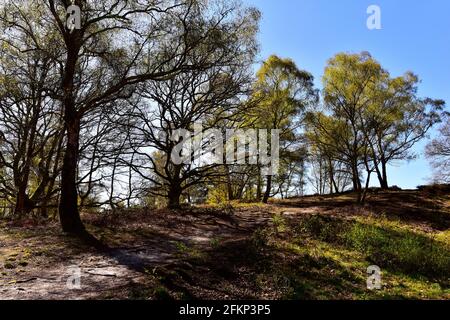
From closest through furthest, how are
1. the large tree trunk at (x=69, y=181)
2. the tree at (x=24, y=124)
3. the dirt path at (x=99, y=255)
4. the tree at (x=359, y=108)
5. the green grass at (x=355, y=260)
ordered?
the dirt path at (x=99, y=255)
the green grass at (x=355, y=260)
the large tree trunk at (x=69, y=181)
the tree at (x=24, y=124)
the tree at (x=359, y=108)

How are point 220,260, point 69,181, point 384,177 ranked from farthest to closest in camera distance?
point 384,177
point 69,181
point 220,260

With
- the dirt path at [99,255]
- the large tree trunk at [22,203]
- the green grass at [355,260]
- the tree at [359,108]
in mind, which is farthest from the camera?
the tree at [359,108]

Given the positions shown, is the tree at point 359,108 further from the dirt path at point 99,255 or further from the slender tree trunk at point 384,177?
the dirt path at point 99,255

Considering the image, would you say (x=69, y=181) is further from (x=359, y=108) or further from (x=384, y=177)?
(x=384, y=177)

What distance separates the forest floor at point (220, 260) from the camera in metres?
7.78

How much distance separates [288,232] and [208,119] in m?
10.8

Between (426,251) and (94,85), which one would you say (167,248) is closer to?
(426,251)

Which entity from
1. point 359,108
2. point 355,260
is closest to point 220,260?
point 355,260

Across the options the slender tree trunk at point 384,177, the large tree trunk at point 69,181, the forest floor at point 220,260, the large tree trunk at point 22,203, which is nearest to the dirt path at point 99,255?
the forest floor at point 220,260

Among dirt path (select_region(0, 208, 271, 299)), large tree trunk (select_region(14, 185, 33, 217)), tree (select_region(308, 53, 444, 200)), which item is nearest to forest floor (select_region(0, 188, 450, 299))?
dirt path (select_region(0, 208, 271, 299))

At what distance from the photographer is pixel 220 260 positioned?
9.70 meters

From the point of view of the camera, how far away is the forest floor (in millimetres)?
7777

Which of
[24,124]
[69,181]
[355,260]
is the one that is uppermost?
[24,124]
